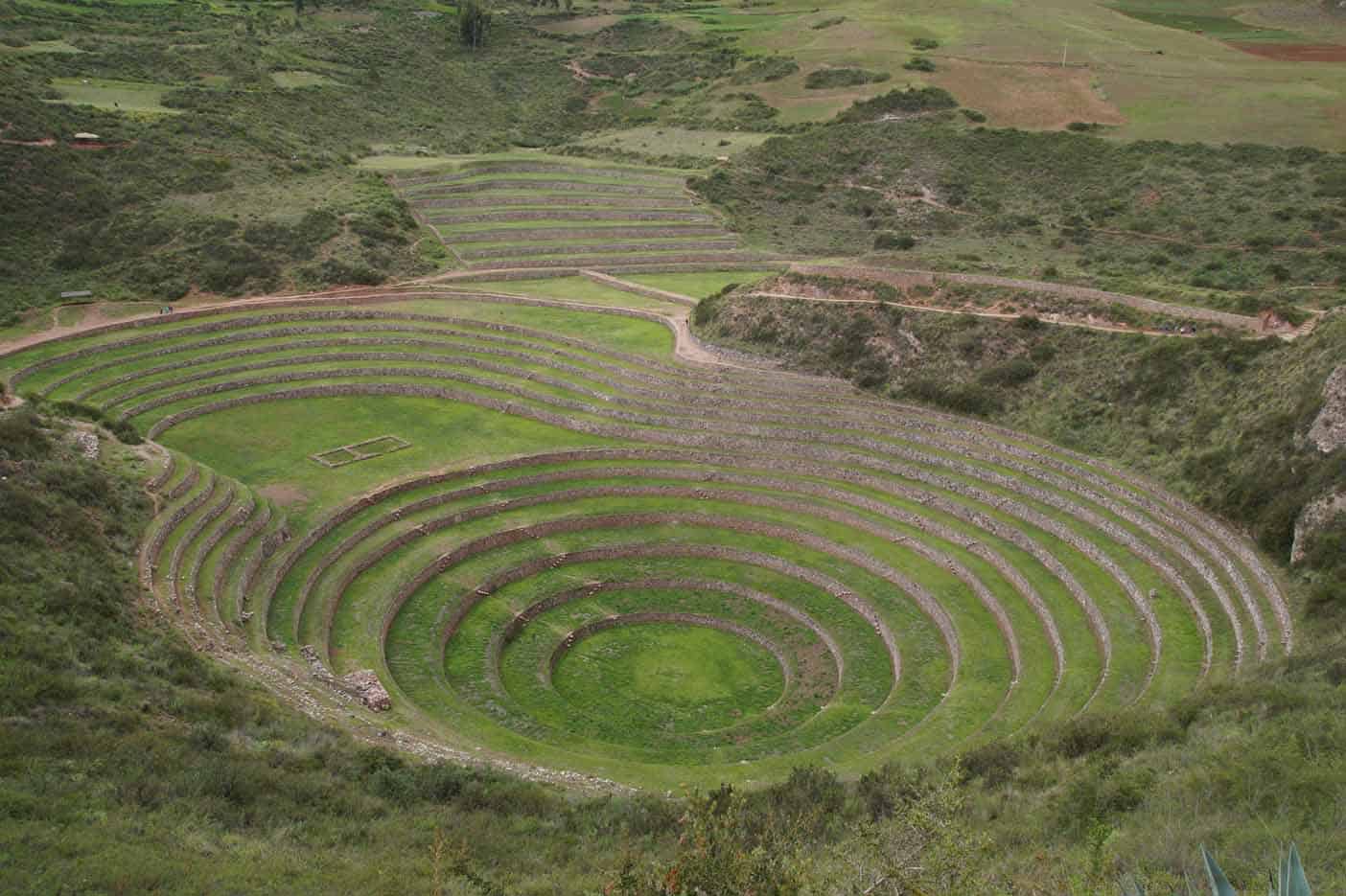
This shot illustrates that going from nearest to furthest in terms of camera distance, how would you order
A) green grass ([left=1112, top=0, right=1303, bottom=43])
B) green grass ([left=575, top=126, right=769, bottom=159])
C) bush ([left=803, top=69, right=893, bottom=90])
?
green grass ([left=575, top=126, right=769, bottom=159]) < bush ([left=803, top=69, right=893, bottom=90]) < green grass ([left=1112, top=0, right=1303, bottom=43])

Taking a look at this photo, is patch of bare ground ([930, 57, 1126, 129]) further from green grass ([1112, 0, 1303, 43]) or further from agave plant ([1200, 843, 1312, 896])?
agave plant ([1200, 843, 1312, 896])

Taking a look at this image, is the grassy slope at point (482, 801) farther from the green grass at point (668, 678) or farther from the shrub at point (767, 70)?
the shrub at point (767, 70)

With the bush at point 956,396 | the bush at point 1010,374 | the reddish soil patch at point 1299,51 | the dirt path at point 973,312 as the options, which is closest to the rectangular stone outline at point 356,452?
the dirt path at point 973,312

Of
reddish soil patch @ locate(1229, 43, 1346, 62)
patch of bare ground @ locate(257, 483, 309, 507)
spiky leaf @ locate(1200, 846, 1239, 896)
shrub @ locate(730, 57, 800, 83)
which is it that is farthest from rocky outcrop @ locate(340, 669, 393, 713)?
reddish soil patch @ locate(1229, 43, 1346, 62)

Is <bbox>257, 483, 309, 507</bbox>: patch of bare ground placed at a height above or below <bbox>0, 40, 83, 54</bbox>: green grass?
below

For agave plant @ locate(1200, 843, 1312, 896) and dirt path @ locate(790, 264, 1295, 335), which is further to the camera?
dirt path @ locate(790, 264, 1295, 335)

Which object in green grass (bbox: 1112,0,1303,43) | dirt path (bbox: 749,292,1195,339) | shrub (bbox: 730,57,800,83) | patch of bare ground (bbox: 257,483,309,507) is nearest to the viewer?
patch of bare ground (bbox: 257,483,309,507)

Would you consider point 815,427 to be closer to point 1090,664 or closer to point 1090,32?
point 1090,664

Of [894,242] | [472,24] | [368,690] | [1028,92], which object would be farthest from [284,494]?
[472,24]
